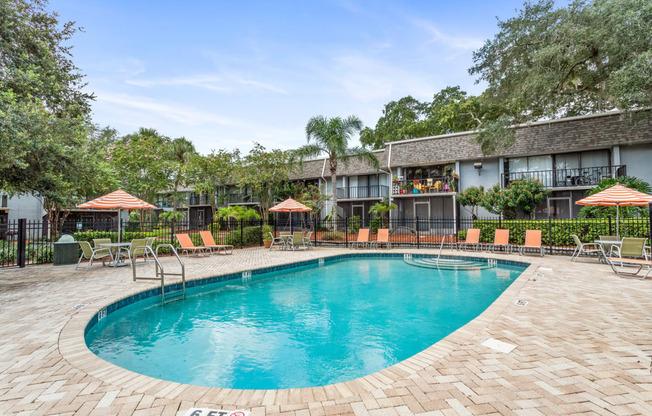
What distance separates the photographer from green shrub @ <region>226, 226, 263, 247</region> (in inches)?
606

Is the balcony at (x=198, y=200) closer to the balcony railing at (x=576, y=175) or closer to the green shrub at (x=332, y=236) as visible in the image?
the green shrub at (x=332, y=236)

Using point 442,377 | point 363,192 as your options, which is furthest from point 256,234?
point 442,377

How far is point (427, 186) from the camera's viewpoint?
21141 millimetres

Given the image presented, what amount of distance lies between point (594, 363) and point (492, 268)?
7704mm

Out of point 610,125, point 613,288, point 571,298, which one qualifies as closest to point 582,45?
point 610,125

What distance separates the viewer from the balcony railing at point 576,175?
16.2 m

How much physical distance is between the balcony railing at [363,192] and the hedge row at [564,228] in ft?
30.9

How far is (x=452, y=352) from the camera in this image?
3.17 metres

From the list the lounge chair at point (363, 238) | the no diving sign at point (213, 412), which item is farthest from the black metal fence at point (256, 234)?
the no diving sign at point (213, 412)

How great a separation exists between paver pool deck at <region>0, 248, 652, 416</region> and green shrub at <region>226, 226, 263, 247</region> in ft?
34.6

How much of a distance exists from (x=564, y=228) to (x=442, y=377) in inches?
521

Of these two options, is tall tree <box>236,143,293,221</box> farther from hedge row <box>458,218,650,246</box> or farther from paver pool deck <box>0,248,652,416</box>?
paver pool deck <box>0,248,652,416</box>

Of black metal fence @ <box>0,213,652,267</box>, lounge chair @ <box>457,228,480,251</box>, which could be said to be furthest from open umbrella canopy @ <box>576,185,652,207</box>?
lounge chair @ <box>457,228,480,251</box>

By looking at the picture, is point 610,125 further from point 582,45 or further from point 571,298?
point 571,298
